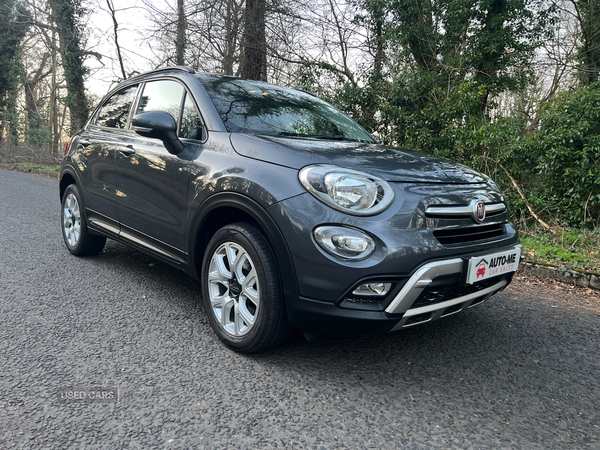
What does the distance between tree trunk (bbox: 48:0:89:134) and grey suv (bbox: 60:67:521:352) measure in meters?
13.7

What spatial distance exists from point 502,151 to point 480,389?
5556mm

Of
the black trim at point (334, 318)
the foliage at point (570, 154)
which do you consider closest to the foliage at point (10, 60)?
the foliage at point (570, 154)

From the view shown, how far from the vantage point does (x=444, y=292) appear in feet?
7.38

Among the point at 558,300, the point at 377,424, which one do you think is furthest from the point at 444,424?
the point at 558,300

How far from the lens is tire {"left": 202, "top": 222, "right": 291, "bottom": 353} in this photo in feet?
7.66

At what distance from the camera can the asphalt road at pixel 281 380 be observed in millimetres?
1883

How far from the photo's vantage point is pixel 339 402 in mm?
2137

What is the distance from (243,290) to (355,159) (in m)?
0.97

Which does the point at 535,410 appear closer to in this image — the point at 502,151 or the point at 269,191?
the point at 269,191

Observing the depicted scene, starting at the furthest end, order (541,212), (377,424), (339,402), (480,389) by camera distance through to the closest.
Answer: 1. (541,212)
2. (480,389)
3. (339,402)
4. (377,424)

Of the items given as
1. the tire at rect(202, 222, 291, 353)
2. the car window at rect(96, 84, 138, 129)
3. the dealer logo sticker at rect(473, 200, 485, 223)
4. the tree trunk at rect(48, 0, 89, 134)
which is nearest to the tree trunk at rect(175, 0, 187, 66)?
the tree trunk at rect(48, 0, 89, 134)

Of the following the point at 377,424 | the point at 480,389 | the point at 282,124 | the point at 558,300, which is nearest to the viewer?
the point at 377,424

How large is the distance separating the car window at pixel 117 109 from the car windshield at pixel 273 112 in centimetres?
100

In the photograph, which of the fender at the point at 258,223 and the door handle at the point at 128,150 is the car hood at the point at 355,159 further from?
the door handle at the point at 128,150
